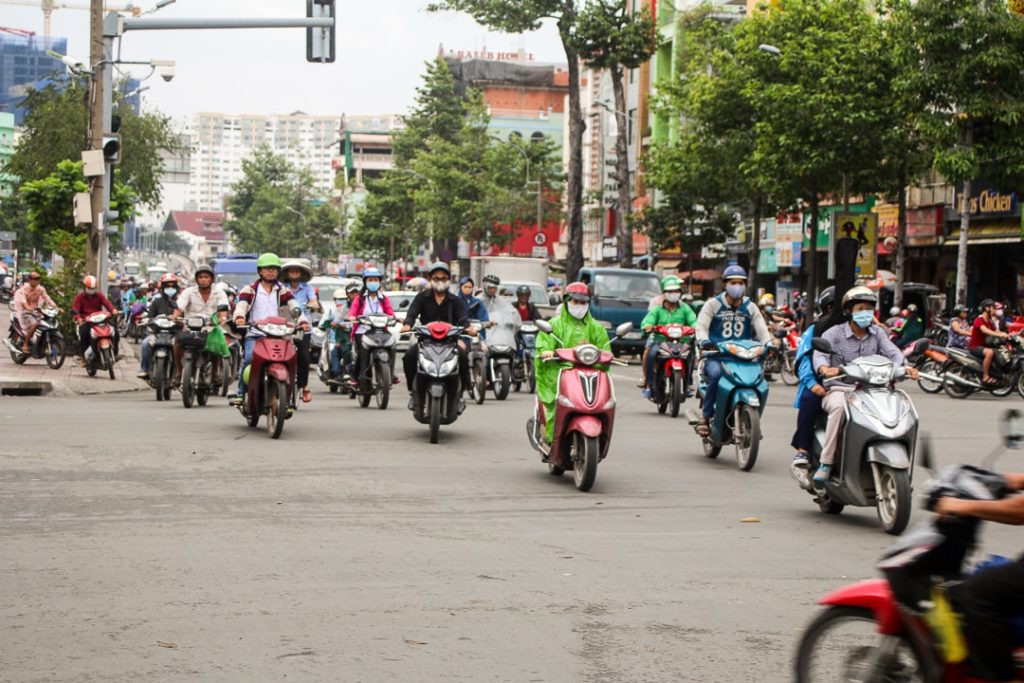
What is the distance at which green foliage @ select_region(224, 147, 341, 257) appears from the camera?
451 feet

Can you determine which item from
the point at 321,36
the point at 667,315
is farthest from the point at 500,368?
the point at 321,36

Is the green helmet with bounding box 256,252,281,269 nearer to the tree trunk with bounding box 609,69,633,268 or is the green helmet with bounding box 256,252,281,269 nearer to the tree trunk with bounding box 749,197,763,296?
the tree trunk with bounding box 749,197,763,296

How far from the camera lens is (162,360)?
2194 centimetres

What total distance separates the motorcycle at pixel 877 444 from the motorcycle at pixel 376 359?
9.58 metres

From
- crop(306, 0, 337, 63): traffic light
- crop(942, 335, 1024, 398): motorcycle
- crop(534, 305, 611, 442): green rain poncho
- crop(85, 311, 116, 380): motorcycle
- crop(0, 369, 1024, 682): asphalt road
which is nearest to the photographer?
crop(0, 369, 1024, 682): asphalt road

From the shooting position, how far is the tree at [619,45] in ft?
175

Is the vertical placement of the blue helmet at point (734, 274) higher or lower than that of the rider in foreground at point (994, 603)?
higher

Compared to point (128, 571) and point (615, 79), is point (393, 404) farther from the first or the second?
point (615, 79)

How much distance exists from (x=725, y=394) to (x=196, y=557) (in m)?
6.62

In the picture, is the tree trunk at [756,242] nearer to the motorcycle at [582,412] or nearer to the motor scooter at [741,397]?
the motor scooter at [741,397]

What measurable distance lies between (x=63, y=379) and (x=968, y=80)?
19.2 meters

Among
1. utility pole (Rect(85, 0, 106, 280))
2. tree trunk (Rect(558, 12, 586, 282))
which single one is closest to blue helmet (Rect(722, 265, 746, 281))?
utility pole (Rect(85, 0, 106, 280))

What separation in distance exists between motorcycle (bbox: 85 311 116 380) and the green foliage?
10995 centimetres

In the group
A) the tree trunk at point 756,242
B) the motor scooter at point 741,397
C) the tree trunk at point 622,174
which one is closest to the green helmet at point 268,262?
the motor scooter at point 741,397
